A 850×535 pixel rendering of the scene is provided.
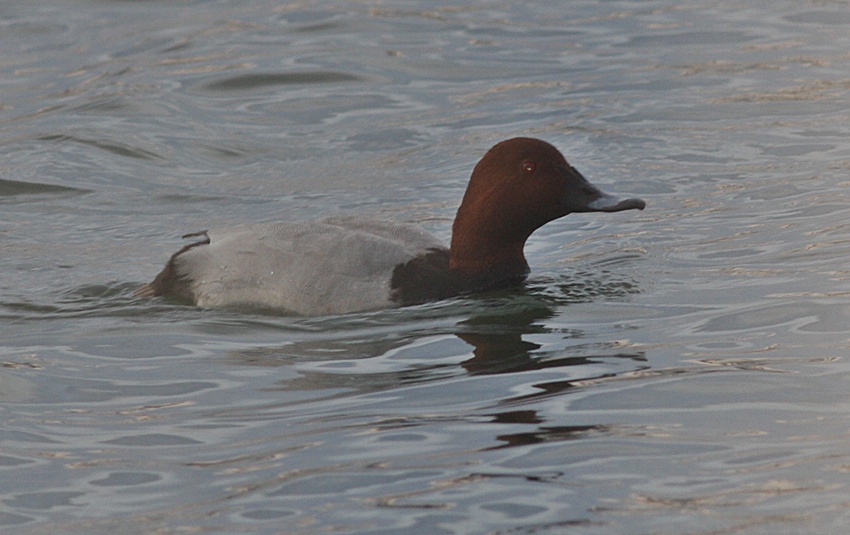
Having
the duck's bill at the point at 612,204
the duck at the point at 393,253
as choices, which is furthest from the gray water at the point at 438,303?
the duck's bill at the point at 612,204

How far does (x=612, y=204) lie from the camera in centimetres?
794

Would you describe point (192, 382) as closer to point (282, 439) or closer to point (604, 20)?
point (282, 439)

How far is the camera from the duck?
780 centimetres

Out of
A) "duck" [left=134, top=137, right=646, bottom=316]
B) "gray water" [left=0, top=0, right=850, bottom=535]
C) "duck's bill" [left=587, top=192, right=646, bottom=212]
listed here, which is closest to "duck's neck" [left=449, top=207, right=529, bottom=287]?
"duck" [left=134, top=137, right=646, bottom=316]

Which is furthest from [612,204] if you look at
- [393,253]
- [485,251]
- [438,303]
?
[393,253]

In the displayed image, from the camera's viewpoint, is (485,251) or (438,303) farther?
(485,251)

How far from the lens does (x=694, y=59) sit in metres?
14.7

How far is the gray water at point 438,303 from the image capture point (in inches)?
207

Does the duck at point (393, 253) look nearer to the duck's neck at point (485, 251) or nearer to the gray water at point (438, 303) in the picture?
the duck's neck at point (485, 251)

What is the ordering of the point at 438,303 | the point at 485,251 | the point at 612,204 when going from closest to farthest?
1. the point at 438,303
2. the point at 612,204
3. the point at 485,251

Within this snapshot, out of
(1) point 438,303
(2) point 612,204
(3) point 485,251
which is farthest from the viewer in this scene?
(3) point 485,251

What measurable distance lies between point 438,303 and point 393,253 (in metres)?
0.37

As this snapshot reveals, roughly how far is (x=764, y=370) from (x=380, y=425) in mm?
1783

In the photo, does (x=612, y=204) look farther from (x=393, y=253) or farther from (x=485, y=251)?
(x=393, y=253)
